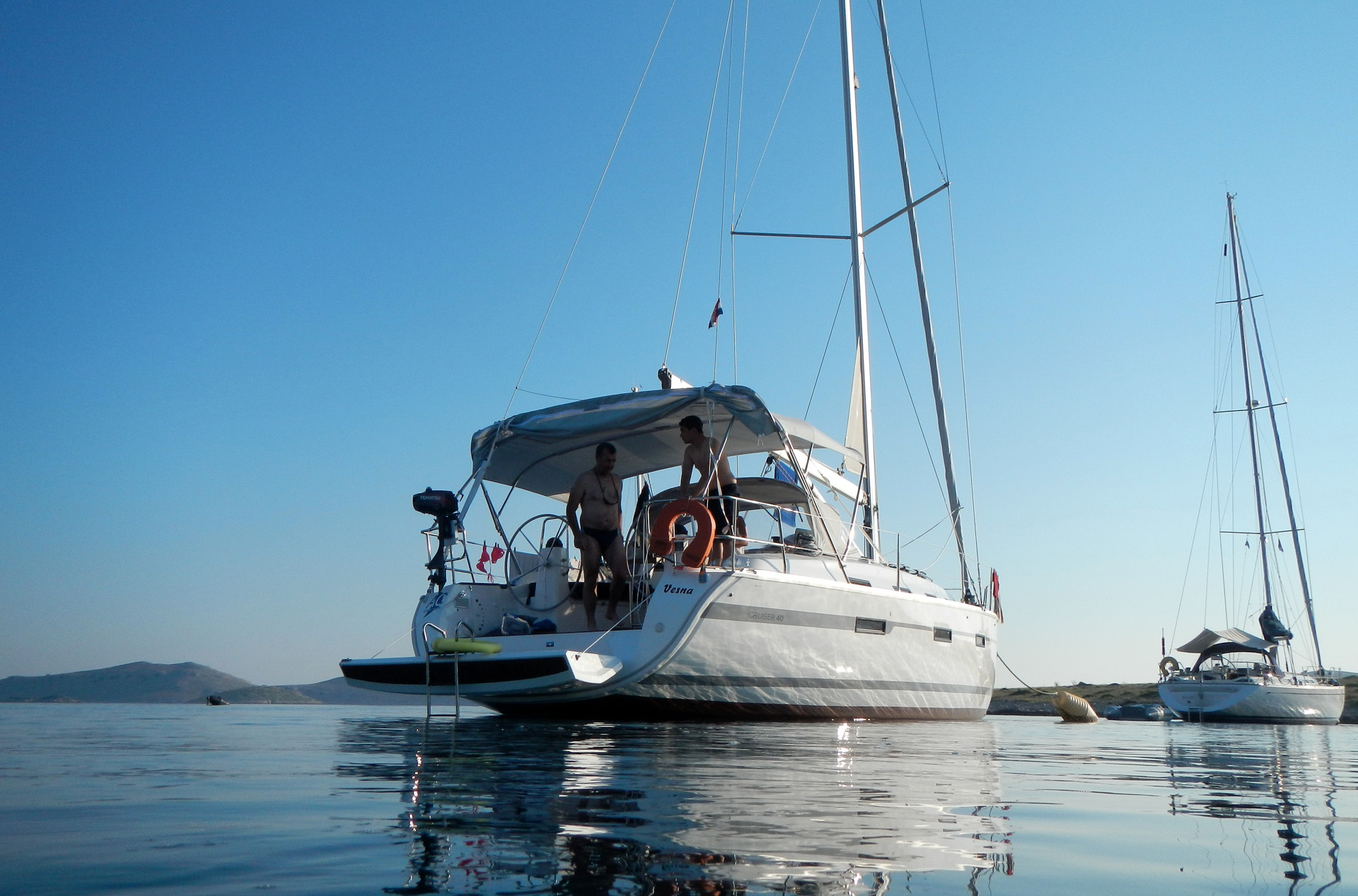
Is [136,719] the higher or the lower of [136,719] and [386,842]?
the lower

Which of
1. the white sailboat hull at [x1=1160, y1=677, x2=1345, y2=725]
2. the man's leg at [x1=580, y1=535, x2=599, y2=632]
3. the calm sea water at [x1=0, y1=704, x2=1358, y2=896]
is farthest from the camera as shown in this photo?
the white sailboat hull at [x1=1160, y1=677, x2=1345, y2=725]

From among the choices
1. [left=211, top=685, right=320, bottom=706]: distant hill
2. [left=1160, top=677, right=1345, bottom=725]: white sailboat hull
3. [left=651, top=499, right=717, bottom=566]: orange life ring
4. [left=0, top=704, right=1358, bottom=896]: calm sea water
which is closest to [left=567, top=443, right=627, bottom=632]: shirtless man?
[left=651, top=499, right=717, bottom=566]: orange life ring

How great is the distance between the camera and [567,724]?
287 inches

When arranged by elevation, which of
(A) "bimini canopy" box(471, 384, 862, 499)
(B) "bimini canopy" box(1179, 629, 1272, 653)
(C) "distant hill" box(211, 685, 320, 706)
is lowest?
(C) "distant hill" box(211, 685, 320, 706)

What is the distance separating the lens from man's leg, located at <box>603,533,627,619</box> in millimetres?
Result: 8570

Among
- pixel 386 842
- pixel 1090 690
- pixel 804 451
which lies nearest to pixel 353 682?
pixel 804 451

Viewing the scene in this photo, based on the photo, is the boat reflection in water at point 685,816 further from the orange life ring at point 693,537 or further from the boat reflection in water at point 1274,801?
the orange life ring at point 693,537

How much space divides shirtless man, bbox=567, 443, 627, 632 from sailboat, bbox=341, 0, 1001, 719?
26 centimetres

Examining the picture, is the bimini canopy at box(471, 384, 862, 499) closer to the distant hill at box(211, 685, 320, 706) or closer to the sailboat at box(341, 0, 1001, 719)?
the sailboat at box(341, 0, 1001, 719)

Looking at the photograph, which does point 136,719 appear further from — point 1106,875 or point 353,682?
point 1106,875

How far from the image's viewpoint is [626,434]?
33.0ft

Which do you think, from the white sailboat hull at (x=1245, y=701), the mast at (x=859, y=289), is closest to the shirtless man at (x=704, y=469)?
the mast at (x=859, y=289)

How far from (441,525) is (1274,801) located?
24.4 ft

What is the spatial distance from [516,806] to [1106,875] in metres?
1.38
